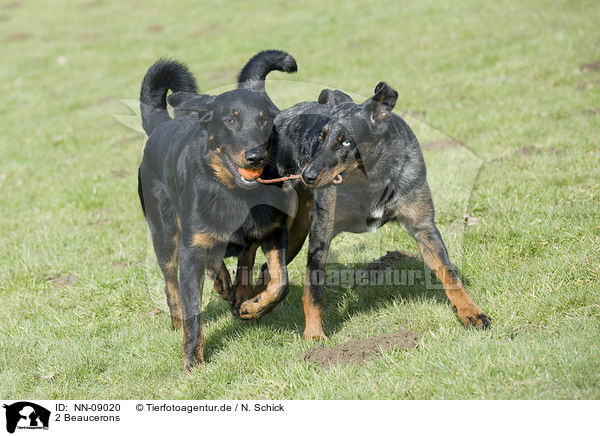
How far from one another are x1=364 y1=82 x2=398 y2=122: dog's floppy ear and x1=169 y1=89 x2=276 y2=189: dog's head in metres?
0.77

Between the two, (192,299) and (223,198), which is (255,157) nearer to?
(223,198)

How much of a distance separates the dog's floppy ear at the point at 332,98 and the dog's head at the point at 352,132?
0.74 ft

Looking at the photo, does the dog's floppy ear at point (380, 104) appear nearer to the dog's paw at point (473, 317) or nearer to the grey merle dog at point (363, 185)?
the grey merle dog at point (363, 185)

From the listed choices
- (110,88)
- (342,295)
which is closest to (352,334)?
(342,295)

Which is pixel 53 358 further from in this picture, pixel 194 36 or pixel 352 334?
pixel 194 36

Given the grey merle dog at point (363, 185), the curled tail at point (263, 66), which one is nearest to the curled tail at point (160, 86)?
the curled tail at point (263, 66)

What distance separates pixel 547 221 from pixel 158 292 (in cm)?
373

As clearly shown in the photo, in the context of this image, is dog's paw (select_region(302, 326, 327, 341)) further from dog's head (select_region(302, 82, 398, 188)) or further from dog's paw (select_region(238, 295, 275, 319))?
dog's head (select_region(302, 82, 398, 188))

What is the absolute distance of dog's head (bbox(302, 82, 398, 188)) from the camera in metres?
4.65

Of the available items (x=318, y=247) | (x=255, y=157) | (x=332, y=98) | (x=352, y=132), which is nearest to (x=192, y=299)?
(x=318, y=247)

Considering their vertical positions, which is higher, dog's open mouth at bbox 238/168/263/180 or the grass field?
dog's open mouth at bbox 238/168/263/180

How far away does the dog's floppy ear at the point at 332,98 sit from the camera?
521 cm

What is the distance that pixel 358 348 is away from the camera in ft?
14.0
